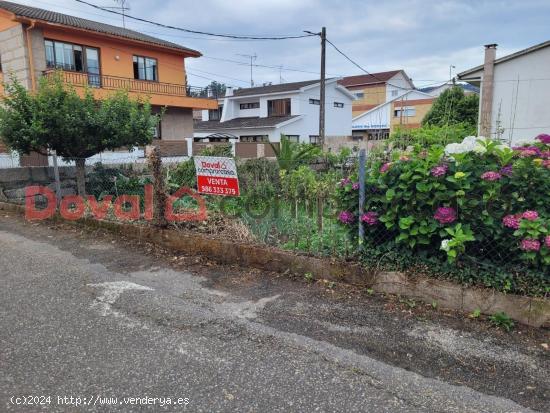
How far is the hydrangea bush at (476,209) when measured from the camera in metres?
3.43

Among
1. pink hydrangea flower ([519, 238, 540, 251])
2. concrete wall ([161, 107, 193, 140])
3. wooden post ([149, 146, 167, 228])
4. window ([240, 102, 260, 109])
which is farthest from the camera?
window ([240, 102, 260, 109])

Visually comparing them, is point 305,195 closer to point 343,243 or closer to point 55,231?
point 343,243

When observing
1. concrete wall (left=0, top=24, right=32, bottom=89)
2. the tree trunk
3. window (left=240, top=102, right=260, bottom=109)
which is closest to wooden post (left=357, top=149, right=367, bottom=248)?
the tree trunk

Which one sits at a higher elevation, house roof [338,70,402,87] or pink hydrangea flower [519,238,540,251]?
house roof [338,70,402,87]

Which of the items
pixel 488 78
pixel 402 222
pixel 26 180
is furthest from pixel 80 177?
pixel 488 78

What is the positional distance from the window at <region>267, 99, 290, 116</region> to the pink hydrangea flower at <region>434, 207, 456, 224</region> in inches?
1298

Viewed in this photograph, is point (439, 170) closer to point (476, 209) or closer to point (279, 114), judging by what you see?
point (476, 209)

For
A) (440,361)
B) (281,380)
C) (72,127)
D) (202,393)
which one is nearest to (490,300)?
(440,361)

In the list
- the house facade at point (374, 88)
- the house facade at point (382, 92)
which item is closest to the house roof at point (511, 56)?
the house facade at point (382, 92)

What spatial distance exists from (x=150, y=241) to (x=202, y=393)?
12.6 ft

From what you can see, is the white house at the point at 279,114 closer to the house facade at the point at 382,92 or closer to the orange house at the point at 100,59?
the house facade at the point at 382,92

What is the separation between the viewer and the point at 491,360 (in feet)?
9.90

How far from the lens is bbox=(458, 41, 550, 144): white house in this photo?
14125mm

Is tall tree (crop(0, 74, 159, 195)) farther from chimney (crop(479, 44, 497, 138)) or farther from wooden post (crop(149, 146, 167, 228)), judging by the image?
chimney (crop(479, 44, 497, 138))
